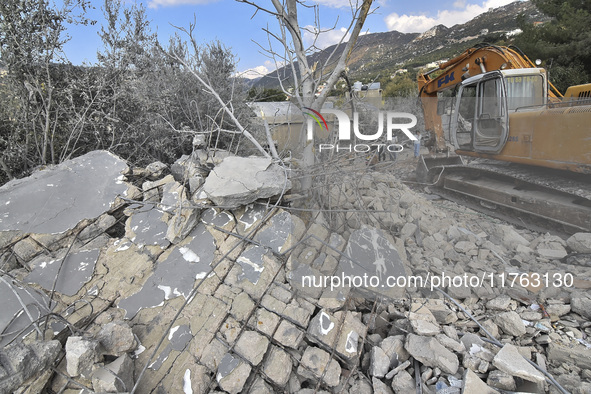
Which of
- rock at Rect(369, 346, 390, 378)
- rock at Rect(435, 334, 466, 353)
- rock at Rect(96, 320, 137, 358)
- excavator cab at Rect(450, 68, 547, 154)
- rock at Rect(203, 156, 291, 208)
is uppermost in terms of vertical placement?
excavator cab at Rect(450, 68, 547, 154)

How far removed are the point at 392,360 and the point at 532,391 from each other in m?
0.83

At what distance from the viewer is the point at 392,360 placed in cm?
217

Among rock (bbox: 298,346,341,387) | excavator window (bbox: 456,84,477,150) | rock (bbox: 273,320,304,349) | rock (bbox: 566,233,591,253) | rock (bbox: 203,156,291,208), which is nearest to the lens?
rock (bbox: 298,346,341,387)

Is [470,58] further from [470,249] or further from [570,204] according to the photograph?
[470,249]

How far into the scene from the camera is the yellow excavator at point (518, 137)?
430 centimetres

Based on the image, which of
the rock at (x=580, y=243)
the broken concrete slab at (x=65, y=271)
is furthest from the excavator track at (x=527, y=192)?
the broken concrete slab at (x=65, y=271)

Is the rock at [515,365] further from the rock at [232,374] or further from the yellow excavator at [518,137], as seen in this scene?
the yellow excavator at [518,137]

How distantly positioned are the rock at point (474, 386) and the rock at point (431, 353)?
0.12 m

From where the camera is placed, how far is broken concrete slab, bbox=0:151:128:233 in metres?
2.90

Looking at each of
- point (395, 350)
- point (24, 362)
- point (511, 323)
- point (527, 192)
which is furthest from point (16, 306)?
point (527, 192)

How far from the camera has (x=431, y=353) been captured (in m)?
2.06

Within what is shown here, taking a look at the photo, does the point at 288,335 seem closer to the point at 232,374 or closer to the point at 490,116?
the point at 232,374

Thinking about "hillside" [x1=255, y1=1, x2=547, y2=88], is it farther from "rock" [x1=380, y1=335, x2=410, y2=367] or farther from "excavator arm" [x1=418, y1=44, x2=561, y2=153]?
"rock" [x1=380, y1=335, x2=410, y2=367]

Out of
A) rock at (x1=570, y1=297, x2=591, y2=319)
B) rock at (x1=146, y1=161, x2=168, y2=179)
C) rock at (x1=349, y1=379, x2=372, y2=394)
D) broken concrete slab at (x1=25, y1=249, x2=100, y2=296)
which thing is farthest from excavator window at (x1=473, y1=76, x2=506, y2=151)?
broken concrete slab at (x1=25, y1=249, x2=100, y2=296)
